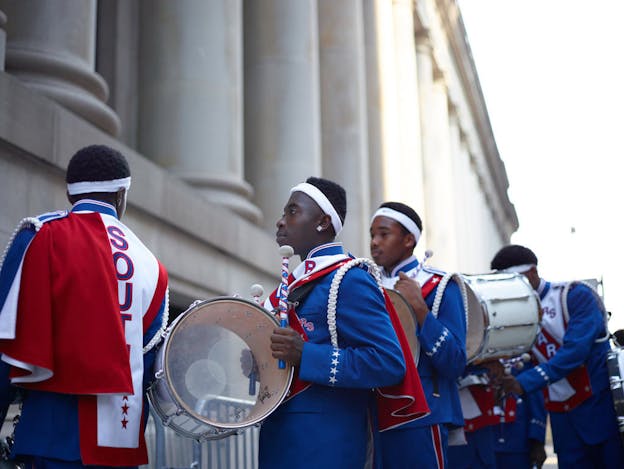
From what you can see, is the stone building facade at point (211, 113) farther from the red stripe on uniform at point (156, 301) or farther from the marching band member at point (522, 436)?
the marching band member at point (522, 436)

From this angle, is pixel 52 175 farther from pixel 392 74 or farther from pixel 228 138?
pixel 392 74

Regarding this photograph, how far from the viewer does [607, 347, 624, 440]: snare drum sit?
718 cm

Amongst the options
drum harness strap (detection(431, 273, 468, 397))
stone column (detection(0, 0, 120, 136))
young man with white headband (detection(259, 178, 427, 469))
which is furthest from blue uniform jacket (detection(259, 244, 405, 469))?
stone column (detection(0, 0, 120, 136))

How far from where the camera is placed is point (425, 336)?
5203 millimetres

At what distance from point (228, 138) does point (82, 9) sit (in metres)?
3.41

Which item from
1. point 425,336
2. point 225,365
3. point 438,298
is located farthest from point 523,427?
point 225,365

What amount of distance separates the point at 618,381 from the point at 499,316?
1159 mm

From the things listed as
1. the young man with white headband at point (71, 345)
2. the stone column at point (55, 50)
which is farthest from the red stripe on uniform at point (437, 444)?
the stone column at point (55, 50)

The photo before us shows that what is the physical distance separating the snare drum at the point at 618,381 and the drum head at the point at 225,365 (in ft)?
13.3

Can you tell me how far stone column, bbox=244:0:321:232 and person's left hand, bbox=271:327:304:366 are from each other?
9.69 metres

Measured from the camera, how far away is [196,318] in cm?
383

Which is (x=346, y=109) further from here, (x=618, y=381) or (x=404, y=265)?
(x=404, y=265)

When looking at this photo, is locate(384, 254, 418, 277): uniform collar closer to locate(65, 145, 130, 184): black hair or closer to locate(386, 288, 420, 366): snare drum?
locate(386, 288, 420, 366): snare drum

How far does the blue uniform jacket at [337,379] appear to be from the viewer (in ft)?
12.8
